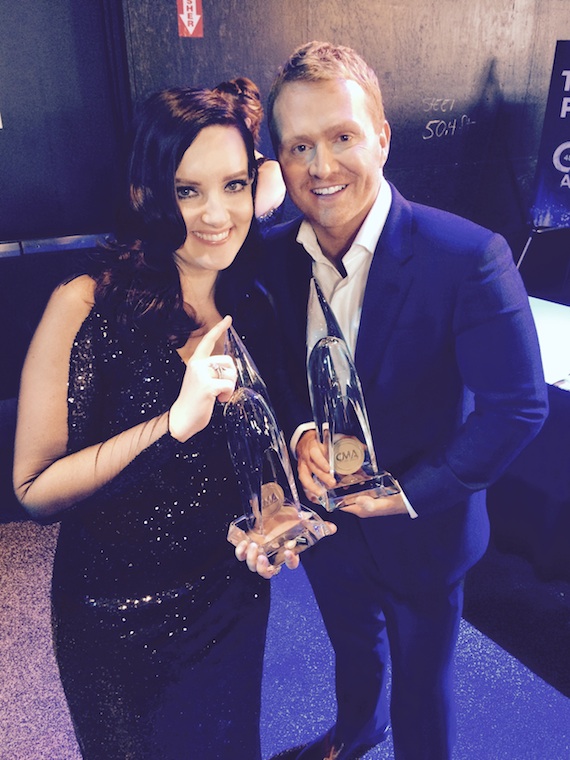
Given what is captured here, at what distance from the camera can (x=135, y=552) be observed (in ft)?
3.95

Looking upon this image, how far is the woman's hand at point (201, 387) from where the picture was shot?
1.03 metres

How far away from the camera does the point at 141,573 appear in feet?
3.96

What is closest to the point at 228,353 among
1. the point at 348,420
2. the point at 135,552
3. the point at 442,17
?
the point at 348,420

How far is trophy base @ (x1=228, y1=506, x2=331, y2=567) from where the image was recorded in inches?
45.6

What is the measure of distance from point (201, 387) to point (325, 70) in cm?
62

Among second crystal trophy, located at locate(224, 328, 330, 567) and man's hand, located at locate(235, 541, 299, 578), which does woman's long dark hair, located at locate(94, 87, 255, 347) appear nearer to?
second crystal trophy, located at locate(224, 328, 330, 567)

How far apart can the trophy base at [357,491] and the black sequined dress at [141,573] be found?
188 millimetres

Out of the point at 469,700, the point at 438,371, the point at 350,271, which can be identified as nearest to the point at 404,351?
the point at 438,371

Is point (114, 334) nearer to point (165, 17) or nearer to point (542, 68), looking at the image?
point (165, 17)

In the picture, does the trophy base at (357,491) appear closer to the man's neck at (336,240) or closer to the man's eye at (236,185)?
the man's neck at (336,240)

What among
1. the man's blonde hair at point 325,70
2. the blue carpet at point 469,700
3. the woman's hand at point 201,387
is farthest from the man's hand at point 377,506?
the blue carpet at point 469,700

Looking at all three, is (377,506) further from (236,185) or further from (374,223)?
(236,185)

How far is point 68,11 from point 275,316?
6.35 ft

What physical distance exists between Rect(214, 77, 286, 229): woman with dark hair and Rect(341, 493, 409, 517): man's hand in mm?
647
